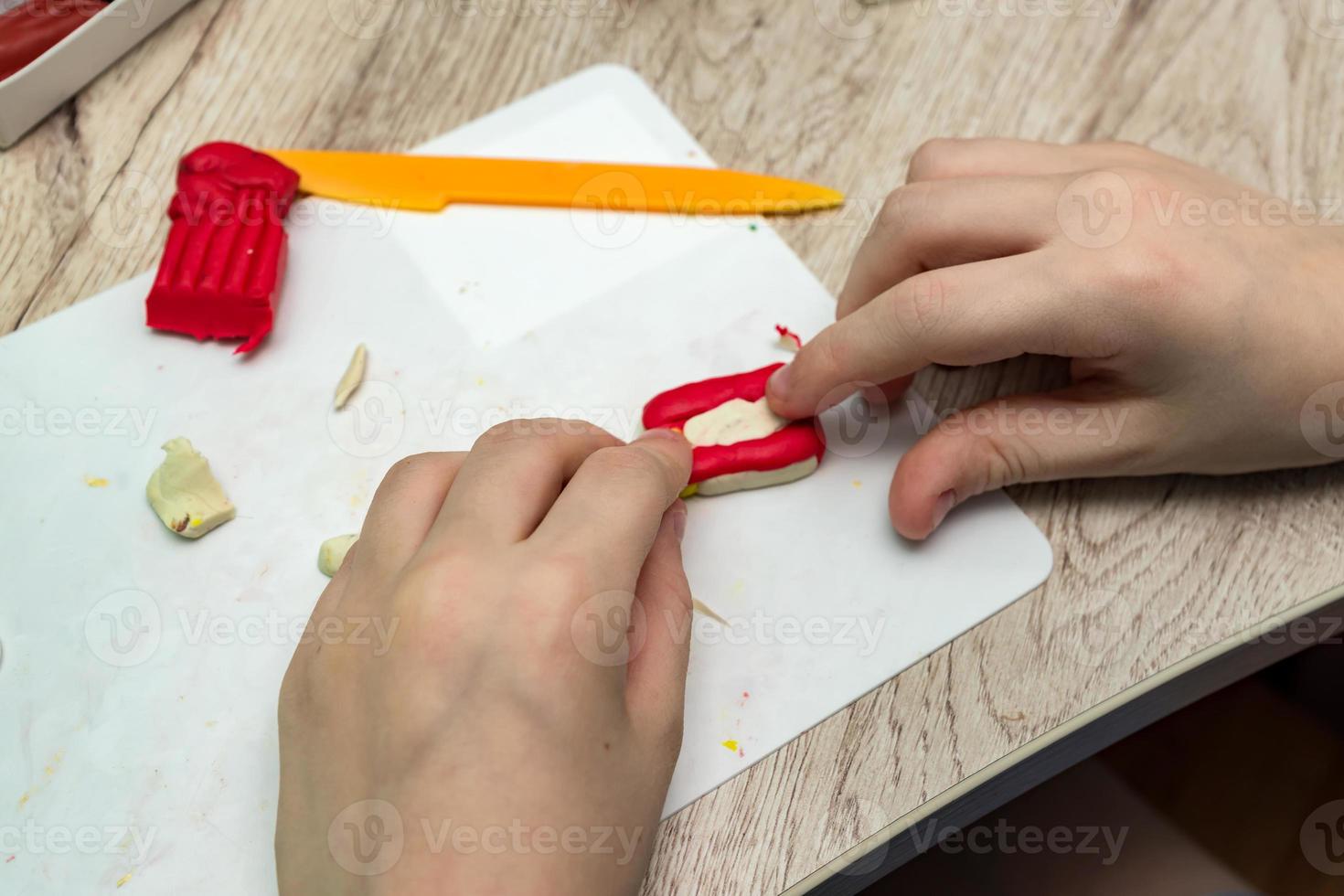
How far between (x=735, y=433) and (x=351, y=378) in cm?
30

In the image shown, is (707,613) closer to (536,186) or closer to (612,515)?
(612,515)

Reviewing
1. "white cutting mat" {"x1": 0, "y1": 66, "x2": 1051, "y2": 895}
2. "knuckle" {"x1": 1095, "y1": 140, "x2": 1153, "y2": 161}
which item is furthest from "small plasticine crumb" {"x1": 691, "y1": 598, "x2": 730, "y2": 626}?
"knuckle" {"x1": 1095, "y1": 140, "x2": 1153, "y2": 161}

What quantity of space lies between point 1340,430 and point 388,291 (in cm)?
75

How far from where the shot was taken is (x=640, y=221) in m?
0.85

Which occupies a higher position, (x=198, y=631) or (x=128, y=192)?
(x=128, y=192)

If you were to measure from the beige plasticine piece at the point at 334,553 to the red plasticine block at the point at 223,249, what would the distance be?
190 mm

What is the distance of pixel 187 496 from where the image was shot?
703mm

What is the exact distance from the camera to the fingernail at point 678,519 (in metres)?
0.68

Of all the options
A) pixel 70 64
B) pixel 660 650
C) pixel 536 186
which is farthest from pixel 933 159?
pixel 70 64

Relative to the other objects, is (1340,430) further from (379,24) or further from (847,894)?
(379,24)

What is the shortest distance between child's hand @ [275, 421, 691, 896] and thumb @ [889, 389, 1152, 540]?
7.3 inches

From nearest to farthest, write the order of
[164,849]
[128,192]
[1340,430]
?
[164,849]
[1340,430]
[128,192]

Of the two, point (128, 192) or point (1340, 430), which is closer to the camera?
point (1340, 430)

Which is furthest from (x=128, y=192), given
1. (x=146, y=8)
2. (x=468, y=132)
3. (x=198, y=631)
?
(x=198, y=631)
